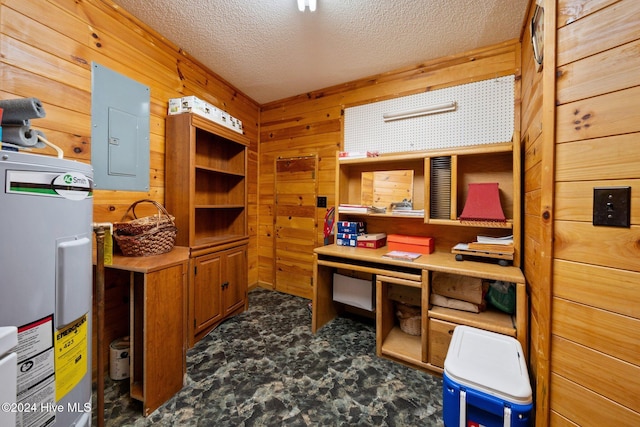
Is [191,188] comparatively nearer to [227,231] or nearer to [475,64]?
[227,231]

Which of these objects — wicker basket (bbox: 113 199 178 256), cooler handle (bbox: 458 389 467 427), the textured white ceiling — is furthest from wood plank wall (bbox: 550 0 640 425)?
wicker basket (bbox: 113 199 178 256)

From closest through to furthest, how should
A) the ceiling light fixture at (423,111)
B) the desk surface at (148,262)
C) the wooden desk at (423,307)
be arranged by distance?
1. the desk surface at (148,262)
2. the wooden desk at (423,307)
3. the ceiling light fixture at (423,111)

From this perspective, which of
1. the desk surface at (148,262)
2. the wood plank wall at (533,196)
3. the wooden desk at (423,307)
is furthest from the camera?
the wooden desk at (423,307)

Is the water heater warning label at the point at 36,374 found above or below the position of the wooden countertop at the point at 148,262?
below

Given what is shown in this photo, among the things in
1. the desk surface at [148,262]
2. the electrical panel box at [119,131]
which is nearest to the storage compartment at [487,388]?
the desk surface at [148,262]

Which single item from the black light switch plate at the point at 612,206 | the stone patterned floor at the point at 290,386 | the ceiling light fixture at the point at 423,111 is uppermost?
the ceiling light fixture at the point at 423,111

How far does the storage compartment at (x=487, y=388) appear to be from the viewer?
100 centimetres

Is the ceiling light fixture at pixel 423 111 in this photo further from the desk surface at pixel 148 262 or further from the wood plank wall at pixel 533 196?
the desk surface at pixel 148 262

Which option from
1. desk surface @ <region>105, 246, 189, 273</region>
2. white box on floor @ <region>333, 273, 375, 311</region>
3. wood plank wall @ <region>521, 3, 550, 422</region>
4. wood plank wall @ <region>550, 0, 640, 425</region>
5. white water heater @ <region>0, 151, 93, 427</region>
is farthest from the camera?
white box on floor @ <region>333, 273, 375, 311</region>

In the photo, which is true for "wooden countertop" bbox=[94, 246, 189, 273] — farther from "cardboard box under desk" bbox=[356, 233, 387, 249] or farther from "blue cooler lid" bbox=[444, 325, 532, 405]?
"blue cooler lid" bbox=[444, 325, 532, 405]

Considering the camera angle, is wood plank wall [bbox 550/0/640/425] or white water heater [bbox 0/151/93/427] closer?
white water heater [bbox 0/151/93/427]

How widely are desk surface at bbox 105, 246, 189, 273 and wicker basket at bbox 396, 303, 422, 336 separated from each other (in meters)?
1.77

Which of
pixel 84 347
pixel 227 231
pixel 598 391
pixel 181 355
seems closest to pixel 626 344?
pixel 598 391

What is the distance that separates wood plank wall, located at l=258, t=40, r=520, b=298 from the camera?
2141 millimetres
